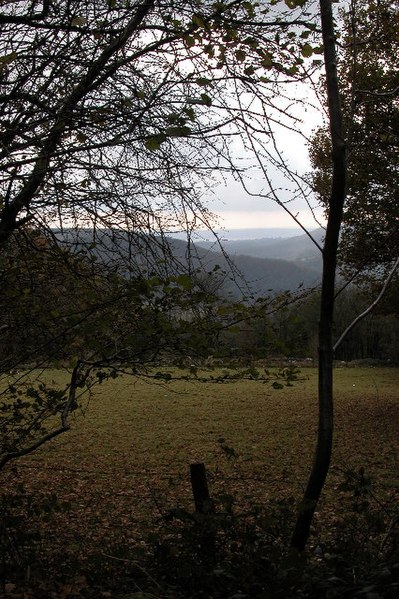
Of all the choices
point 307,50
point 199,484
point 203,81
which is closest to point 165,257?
point 203,81

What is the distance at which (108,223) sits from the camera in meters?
3.88

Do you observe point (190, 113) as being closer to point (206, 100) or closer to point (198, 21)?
point (206, 100)

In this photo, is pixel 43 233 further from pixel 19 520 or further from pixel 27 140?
pixel 19 520

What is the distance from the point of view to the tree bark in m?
3.21

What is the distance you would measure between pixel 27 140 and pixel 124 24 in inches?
54.3

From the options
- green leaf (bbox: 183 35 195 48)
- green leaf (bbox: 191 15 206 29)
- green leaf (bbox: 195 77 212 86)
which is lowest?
green leaf (bbox: 195 77 212 86)

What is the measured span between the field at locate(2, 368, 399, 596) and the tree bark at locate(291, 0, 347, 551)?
40 cm

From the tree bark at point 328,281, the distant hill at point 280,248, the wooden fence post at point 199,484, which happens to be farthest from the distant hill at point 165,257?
the wooden fence post at point 199,484

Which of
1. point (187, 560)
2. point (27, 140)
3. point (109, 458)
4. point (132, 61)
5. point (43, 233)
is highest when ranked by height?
point (132, 61)

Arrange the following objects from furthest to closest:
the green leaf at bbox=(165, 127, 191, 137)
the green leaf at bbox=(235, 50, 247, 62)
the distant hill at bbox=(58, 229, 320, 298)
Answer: the distant hill at bbox=(58, 229, 320, 298) → the green leaf at bbox=(235, 50, 247, 62) → the green leaf at bbox=(165, 127, 191, 137)

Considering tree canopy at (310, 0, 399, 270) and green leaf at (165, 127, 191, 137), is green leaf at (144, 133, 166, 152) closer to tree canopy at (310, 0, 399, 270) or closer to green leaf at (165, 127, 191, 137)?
green leaf at (165, 127, 191, 137)

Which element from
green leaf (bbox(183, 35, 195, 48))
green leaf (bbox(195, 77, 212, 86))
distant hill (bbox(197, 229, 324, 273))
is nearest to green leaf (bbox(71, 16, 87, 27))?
green leaf (bbox(183, 35, 195, 48))

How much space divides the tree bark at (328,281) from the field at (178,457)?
15.9 inches

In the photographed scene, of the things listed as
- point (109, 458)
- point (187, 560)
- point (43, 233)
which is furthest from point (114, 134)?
point (109, 458)
